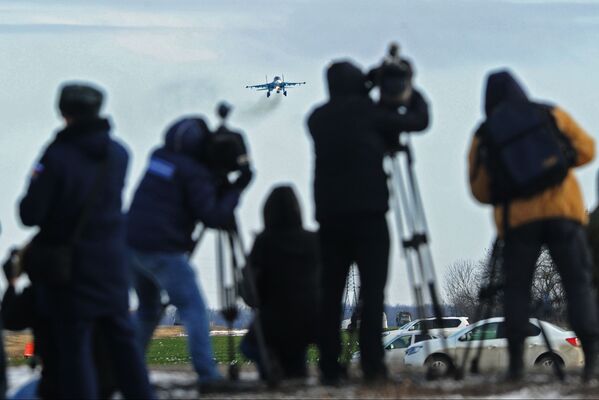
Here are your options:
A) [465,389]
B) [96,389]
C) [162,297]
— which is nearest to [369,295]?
[465,389]

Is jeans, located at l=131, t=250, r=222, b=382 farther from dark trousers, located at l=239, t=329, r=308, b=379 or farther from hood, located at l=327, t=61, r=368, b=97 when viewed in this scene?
hood, located at l=327, t=61, r=368, b=97

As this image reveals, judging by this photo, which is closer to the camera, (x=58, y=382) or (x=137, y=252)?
(x=58, y=382)

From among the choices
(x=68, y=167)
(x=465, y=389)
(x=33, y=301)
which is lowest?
(x=465, y=389)

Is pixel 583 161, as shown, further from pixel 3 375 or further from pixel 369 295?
pixel 3 375

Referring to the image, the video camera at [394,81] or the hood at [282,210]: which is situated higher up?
the video camera at [394,81]

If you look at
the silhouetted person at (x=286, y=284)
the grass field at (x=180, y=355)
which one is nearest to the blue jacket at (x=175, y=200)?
the silhouetted person at (x=286, y=284)

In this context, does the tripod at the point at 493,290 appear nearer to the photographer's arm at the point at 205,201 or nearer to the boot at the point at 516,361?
the boot at the point at 516,361

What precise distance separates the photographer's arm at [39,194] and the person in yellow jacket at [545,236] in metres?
2.58

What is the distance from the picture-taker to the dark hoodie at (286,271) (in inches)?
307

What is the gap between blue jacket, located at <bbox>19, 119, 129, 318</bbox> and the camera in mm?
6184

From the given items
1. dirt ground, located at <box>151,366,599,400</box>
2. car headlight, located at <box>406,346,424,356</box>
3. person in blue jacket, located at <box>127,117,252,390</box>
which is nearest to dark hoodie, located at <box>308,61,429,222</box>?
person in blue jacket, located at <box>127,117,252,390</box>

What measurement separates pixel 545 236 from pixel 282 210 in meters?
1.56

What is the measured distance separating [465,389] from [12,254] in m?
2.56

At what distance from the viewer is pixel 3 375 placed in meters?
6.75
